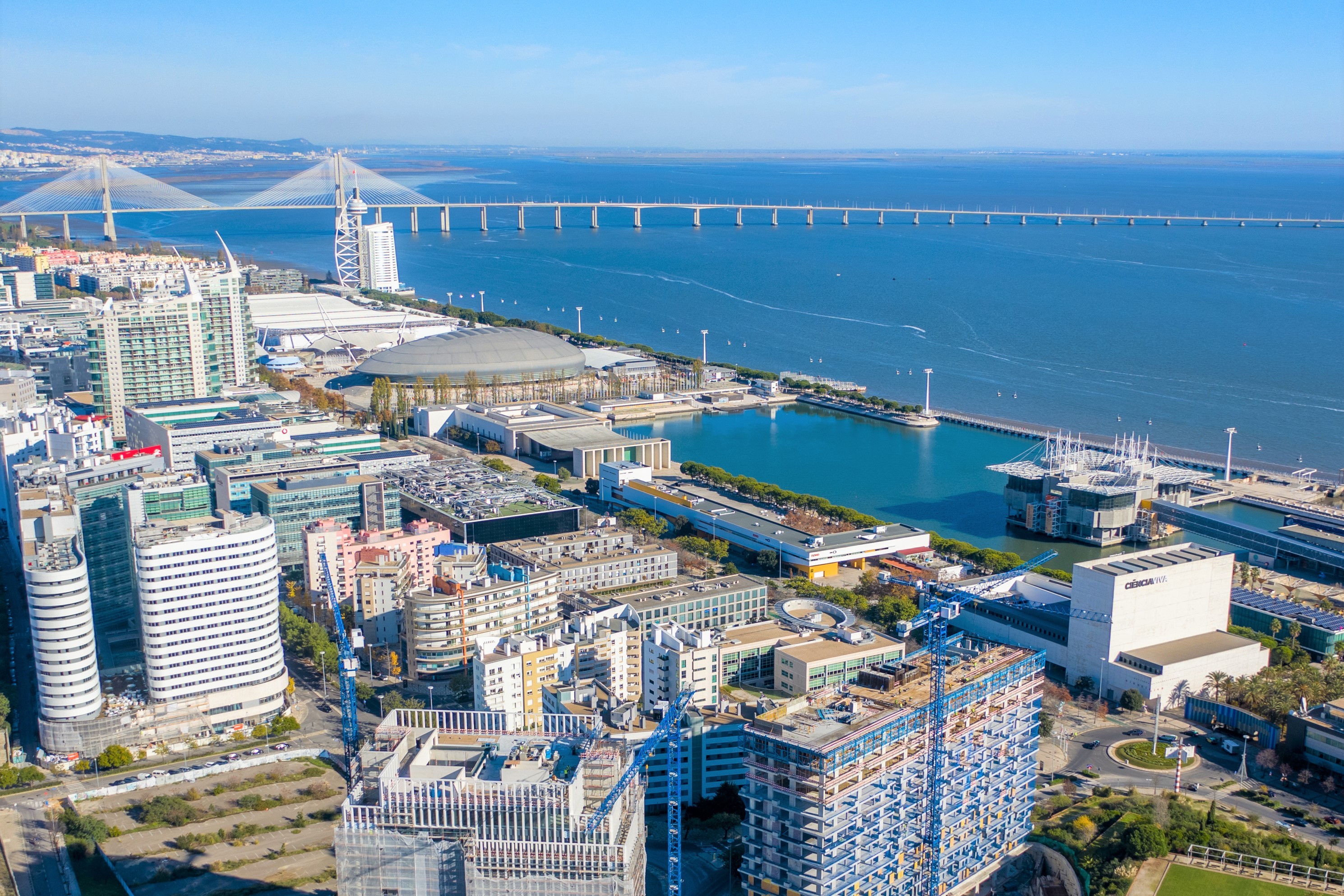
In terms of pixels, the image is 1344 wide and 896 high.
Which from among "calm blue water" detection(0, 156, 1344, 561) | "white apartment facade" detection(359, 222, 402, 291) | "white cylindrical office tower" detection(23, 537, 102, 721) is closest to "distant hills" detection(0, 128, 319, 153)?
"calm blue water" detection(0, 156, 1344, 561)

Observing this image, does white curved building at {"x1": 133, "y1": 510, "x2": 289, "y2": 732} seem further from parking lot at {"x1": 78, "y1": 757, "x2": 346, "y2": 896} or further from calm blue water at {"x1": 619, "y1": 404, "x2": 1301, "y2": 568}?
calm blue water at {"x1": 619, "y1": 404, "x2": 1301, "y2": 568}

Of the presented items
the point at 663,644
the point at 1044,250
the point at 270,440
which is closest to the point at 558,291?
the point at 1044,250

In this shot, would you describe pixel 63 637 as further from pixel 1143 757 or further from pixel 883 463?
pixel 883 463

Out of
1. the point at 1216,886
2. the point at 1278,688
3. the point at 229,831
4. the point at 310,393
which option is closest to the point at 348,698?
the point at 229,831

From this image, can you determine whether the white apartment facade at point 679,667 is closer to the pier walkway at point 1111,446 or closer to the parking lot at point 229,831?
the parking lot at point 229,831

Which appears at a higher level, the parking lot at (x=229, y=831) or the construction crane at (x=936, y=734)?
the construction crane at (x=936, y=734)

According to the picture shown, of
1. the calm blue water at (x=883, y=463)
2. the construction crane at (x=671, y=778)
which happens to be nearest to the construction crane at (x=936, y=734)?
the construction crane at (x=671, y=778)
